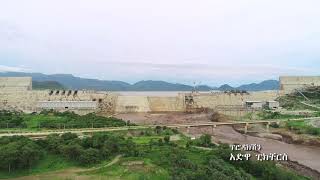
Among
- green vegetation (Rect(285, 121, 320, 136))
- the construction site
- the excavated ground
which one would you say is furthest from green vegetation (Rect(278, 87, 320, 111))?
the excavated ground

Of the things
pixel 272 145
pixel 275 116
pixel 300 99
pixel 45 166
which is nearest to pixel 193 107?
pixel 300 99

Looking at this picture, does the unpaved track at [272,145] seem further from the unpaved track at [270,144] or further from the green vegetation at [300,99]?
the green vegetation at [300,99]

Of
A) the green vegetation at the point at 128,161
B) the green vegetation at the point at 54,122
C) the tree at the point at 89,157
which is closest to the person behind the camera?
the green vegetation at the point at 128,161

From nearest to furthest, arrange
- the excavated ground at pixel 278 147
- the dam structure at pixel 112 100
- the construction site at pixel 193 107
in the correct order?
the excavated ground at pixel 278 147 < the construction site at pixel 193 107 < the dam structure at pixel 112 100

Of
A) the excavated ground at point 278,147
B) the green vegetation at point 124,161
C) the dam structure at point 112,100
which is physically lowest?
the excavated ground at point 278,147

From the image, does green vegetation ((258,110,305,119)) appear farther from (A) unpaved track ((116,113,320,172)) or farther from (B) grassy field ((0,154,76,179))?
(B) grassy field ((0,154,76,179))

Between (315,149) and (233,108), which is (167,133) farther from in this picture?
(233,108)

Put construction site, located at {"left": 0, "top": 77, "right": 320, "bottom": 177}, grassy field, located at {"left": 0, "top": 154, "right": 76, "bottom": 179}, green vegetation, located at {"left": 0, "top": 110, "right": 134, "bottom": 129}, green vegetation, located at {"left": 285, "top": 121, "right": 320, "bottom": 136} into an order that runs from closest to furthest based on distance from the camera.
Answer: grassy field, located at {"left": 0, "top": 154, "right": 76, "bottom": 179} < green vegetation, located at {"left": 0, "top": 110, "right": 134, "bottom": 129} < green vegetation, located at {"left": 285, "top": 121, "right": 320, "bottom": 136} < construction site, located at {"left": 0, "top": 77, "right": 320, "bottom": 177}

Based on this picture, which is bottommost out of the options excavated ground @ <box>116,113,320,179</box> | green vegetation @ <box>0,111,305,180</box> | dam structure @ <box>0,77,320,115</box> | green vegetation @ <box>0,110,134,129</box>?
excavated ground @ <box>116,113,320,179</box>

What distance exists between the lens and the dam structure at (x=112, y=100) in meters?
Result: 93.7

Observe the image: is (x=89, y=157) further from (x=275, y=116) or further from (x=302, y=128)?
(x=275, y=116)

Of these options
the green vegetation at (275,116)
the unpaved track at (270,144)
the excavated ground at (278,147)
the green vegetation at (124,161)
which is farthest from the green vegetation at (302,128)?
the green vegetation at (124,161)

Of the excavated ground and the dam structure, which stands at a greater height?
the dam structure

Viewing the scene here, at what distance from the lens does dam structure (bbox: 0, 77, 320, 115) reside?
9369 cm
